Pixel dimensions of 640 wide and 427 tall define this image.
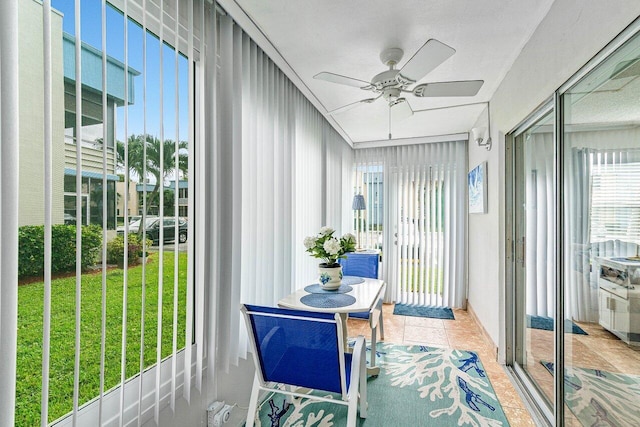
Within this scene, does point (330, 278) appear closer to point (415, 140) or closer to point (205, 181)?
point (205, 181)

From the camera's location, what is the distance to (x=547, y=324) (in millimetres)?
1988

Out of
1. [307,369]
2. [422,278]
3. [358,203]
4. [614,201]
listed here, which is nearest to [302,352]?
[307,369]

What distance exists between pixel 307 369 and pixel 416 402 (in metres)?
1.17

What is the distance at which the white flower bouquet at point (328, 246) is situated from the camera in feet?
7.71

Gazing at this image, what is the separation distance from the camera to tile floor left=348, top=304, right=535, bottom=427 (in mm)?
2195

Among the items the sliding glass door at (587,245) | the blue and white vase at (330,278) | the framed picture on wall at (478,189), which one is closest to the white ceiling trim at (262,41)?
the blue and white vase at (330,278)

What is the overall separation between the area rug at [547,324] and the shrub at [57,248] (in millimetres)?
2300

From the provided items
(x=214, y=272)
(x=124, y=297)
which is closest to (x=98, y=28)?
(x=124, y=297)

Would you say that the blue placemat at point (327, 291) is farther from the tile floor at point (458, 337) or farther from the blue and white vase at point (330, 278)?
the tile floor at point (458, 337)

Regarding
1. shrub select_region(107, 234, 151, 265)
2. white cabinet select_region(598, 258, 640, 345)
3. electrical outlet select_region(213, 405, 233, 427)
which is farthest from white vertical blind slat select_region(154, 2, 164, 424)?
white cabinet select_region(598, 258, 640, 345)

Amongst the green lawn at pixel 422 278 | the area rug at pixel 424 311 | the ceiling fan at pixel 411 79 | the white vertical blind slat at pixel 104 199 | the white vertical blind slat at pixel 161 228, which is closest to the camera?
the white vertical blind slat at pixel 104 199

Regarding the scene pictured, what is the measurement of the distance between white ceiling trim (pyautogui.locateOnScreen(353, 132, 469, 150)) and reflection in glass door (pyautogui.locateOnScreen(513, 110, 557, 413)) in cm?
183

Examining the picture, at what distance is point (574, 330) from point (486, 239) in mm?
1735

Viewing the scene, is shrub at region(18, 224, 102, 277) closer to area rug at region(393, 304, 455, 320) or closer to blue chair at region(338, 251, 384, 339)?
blue chair at region(338, 251, 384, 339)
